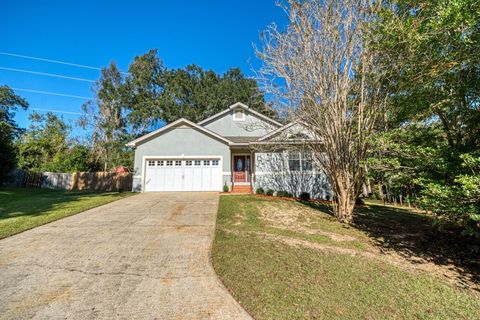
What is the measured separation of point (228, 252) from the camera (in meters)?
4.81

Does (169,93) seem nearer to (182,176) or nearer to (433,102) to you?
(182,176)

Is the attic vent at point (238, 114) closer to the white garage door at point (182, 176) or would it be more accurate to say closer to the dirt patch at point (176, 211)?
the white garage door at point (182, 176)

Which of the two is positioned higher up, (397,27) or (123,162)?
(397,27)

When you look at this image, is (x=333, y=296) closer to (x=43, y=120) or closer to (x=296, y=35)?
(x=296, y=35)

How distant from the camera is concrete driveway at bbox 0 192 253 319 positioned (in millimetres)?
2936

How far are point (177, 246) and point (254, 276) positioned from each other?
2193 mm

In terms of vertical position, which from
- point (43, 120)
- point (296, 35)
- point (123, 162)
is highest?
point (43, 120)

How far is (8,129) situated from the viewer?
715 inches

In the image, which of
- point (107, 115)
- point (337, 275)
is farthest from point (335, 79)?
point (107, 115)

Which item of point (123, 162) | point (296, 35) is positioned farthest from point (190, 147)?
point (123, 162)

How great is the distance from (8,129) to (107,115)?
1036cm

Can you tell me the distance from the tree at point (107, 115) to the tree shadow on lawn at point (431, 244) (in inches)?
1071

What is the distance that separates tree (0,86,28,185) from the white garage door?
1184 centimetres

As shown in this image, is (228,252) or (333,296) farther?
(228,252)
